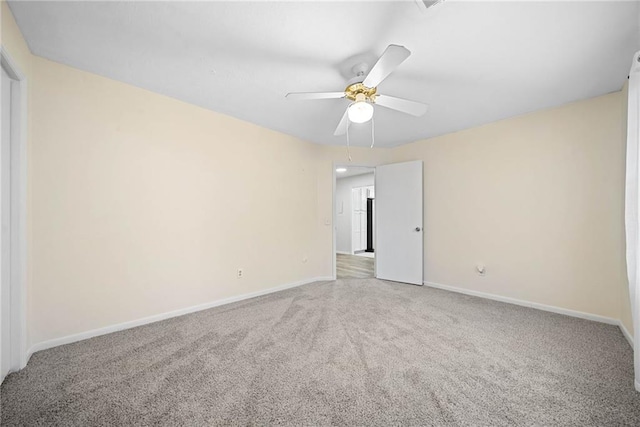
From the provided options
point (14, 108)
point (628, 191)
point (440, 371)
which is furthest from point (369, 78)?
point (14, 108)

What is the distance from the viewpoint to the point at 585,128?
2.69m

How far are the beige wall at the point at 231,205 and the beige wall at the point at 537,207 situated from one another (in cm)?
1

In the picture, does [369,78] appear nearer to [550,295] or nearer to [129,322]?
[129,322]

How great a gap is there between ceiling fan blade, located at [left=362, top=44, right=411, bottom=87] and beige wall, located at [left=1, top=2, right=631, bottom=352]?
6.72 feet

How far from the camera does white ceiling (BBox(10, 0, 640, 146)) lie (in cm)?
154

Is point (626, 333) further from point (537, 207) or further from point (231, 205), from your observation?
point (231, 205)

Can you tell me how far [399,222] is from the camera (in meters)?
4.29

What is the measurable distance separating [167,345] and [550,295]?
3.99 meters

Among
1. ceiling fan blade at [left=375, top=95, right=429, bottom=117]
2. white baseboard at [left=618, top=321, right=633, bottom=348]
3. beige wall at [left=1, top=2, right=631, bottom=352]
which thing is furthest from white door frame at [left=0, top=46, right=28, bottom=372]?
white baseboard at [left=618, top=321, right=633, bottom=348]

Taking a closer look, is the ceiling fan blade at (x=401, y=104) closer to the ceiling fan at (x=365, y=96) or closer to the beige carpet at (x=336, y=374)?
the ceiling fan at (x=365, y=96)

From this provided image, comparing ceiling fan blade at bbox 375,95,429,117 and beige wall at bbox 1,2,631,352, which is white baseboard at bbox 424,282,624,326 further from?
ceiling fan blade at bbox 375,95,429,117

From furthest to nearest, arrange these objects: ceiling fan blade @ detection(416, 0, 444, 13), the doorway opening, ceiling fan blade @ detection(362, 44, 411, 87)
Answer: the doorway opening
ceiling fan blade @ detection(362, 44, 411, 87)
ceiling fan blade @ detection(416, 0, 444, 13)

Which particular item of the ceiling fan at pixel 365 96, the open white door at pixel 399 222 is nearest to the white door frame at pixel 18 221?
the ceiling fan at pixel 365 96

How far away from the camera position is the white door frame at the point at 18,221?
68.2 inches
